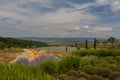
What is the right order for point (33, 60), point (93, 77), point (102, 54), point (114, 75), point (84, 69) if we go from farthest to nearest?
1. point (102, 54)
2. point (33, 60)
3. point (84, 69)
4. point (114, 75)
5. point (93, 77)

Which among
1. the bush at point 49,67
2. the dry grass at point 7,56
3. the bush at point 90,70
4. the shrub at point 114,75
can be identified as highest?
the bush at point 49,67

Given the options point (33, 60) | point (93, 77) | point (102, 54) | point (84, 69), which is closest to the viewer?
point (93, 77)

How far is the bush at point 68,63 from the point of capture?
10.9 metres

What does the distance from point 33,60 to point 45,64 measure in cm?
180

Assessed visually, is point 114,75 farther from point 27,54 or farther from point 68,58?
point 27,54

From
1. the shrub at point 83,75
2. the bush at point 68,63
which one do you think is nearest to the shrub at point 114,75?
the shrub at point 83,75

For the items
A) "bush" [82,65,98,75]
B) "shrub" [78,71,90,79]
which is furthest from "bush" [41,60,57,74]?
"bush" [82,65,98,75]

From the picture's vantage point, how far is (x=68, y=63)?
444 inches

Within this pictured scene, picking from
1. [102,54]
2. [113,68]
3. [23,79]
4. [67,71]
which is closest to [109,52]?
[102,54]

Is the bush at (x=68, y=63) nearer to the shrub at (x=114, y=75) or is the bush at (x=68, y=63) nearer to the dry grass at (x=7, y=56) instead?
the shrub at (x=114, y=75)

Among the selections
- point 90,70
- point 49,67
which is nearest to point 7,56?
point 90,70

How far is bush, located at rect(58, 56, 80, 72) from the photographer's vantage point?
10867 mm

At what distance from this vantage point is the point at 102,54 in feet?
57.0

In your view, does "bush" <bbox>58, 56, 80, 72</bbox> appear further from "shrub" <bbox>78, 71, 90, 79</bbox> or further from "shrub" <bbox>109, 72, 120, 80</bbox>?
"shrub" <bbox>109, 72, 120, 80</bbox>
